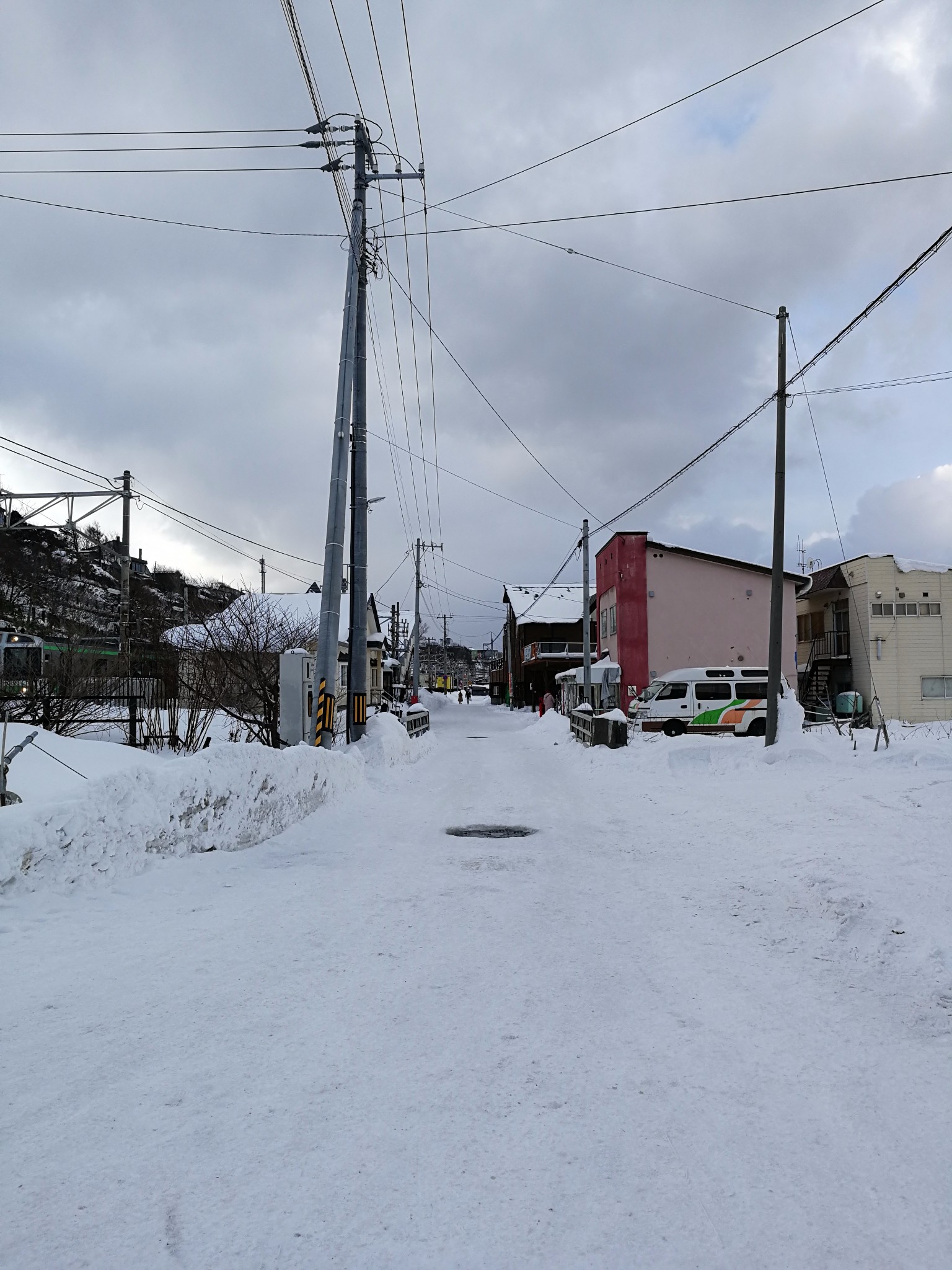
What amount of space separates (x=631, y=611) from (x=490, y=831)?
85.5ft

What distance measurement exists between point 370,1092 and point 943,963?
3.23m

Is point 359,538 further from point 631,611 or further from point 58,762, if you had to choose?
point 631,611

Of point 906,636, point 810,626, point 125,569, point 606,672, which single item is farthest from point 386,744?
point 810,626

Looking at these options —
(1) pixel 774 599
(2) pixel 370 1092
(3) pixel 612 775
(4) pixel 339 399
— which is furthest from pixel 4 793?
(1) pixel 774 599

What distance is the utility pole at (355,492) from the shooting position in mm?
12938

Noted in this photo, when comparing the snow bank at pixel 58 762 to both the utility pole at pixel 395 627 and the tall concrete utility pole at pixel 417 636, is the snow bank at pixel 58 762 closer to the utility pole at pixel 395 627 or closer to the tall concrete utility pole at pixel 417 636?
the tall concrete utility pole at pixel 417 636

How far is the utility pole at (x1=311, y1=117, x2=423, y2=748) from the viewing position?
509 inches

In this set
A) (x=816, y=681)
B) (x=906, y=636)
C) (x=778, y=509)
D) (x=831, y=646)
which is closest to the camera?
(x=778, y=509)

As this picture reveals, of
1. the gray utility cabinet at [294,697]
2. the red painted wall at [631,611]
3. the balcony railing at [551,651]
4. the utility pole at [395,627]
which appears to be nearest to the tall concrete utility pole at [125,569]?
the gray utility cabinet at [294,697]

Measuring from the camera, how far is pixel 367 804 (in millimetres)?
11781

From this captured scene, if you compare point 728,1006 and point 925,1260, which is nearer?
point 925,1260

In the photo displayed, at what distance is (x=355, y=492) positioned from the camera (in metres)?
16.9

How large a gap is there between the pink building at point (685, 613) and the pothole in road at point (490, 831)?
24.7 metres

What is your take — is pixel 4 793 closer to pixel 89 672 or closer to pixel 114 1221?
pixel 114 1221
